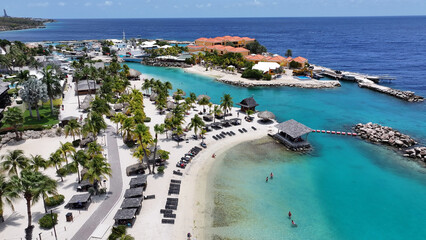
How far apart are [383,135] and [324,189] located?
23.1 meters

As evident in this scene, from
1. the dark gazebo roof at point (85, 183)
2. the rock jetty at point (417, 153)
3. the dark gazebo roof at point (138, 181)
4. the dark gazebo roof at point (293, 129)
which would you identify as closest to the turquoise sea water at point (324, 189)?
the rock jetty at point (417, 153)

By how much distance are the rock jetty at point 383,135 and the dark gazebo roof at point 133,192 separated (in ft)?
142

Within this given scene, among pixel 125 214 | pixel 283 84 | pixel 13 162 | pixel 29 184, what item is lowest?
pixel 125 214

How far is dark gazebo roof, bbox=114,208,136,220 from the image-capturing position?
89.3 feet

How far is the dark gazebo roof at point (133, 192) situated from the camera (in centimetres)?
3074

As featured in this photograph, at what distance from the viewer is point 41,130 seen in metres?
47.3

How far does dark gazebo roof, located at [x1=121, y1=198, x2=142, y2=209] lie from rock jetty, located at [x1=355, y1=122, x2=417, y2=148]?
4384 cm

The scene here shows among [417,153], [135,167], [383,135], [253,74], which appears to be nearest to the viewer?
[135,167]

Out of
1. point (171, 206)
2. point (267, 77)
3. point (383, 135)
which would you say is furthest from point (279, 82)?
point (171, 206)

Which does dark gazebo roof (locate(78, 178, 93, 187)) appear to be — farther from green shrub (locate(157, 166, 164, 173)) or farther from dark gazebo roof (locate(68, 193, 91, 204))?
green shrub (locate(157, 166, 164, 173))

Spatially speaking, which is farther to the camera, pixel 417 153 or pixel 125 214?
pixel 417 153

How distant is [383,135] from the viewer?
50.0 metres

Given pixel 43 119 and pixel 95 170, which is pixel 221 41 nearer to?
pixel 43 119

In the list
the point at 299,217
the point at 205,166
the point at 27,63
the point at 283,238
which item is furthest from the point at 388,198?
the point at 27,63
